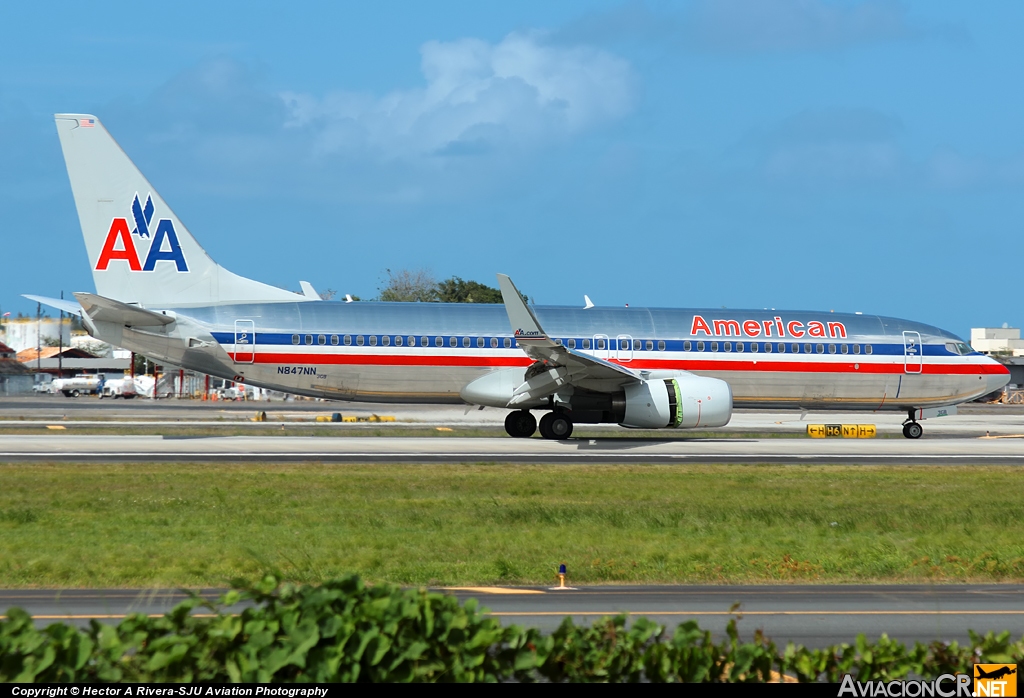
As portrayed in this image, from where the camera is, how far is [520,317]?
2969cm

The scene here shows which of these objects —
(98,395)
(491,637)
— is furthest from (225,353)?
(98,395)

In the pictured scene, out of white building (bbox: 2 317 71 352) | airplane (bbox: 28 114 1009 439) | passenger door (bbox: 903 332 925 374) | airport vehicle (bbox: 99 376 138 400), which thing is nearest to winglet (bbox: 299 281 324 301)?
airplane (bbox: 28 114 1009 439)

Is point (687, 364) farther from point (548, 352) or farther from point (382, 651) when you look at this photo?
point (382, 651)

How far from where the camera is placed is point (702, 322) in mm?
34656

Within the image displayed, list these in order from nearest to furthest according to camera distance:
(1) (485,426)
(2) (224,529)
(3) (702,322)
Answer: (2) (224,529) → (3) (702,322) → (1) (485,426)

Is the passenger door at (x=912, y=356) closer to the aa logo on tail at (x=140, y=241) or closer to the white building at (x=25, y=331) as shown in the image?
the aa logo on tail at (x=140, y=241)

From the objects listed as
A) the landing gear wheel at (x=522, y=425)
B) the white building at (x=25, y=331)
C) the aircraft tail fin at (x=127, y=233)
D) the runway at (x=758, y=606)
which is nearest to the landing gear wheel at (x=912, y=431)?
the landing gear wheel at (x=522, y=425)

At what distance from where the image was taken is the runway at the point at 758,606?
9852 mm

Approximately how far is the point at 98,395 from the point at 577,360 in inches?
2732

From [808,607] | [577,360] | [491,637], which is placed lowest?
[808,607]

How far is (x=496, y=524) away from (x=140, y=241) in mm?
19706

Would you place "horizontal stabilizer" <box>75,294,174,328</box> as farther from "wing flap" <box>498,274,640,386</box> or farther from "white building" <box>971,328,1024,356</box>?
"white building" <box>971,328,1024,356</box>

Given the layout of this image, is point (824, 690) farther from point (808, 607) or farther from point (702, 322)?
point (702, 322)

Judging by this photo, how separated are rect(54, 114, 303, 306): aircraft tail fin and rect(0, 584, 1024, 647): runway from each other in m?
21.9
